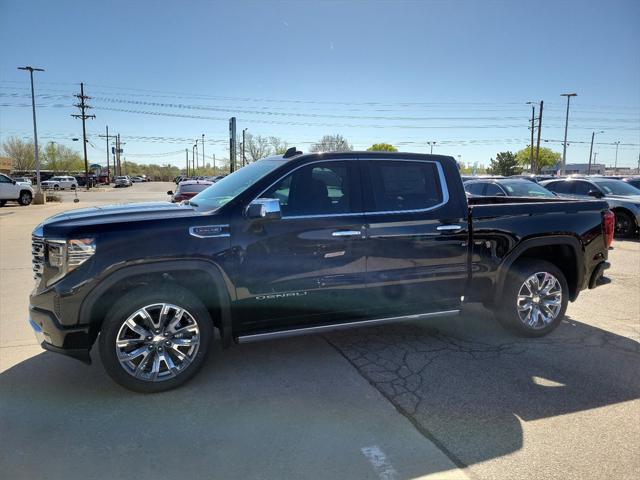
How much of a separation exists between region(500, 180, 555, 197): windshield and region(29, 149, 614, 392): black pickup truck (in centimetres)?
731

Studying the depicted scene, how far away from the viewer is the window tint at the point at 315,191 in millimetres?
4043

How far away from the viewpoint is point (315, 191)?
4.16 meters

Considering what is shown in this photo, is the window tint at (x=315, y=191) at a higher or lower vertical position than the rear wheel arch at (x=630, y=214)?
higher

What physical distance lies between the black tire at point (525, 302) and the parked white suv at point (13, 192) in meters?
25.7

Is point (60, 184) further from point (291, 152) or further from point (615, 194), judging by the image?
point (291, 152)

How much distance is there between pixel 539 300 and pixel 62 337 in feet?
14.6

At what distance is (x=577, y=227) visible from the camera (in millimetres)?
5098

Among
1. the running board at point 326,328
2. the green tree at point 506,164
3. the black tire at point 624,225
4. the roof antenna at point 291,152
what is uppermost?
the green tree at point 506,164

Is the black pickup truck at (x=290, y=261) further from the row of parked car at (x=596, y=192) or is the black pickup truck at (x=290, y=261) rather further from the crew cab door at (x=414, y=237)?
the row of parked car at (x=596, y=192)

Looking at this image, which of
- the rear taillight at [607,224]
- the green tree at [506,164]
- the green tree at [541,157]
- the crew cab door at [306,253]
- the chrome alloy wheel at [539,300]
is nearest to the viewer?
the crew cab door at [306,253]

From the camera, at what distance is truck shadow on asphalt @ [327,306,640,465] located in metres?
3.22

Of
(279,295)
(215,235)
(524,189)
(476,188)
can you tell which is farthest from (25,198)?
(279,295)

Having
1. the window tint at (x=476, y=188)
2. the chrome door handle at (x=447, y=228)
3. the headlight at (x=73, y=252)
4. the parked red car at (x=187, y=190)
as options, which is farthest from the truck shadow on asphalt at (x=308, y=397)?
the parked red car at (x=187, y=190)

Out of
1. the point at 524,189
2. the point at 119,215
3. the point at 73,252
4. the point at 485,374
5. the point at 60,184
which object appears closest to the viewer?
the point at 73,252
